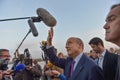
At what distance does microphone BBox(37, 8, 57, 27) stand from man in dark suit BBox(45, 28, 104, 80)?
810 millimetres

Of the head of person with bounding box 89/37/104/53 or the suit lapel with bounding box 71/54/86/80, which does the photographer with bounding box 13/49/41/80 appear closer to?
the head of person with bounding box 89/37/104/53

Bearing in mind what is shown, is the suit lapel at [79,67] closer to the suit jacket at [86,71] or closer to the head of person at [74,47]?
the suit jacket at [86,71]

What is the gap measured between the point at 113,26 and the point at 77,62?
2.18 m

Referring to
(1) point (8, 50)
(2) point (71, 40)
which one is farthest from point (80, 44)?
(1) point (8, 50)

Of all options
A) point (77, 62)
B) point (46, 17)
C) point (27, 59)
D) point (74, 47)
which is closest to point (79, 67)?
point (77, 62)

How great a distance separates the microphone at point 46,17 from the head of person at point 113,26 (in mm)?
1285

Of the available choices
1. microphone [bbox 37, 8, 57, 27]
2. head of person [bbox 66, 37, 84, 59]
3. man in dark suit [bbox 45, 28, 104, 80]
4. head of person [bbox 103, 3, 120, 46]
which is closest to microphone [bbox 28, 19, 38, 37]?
microphone [bbox 37, 8, 57, 27]

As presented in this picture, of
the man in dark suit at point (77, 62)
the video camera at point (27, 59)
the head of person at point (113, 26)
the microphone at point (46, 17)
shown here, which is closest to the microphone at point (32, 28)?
the microphone at point (46, 17)

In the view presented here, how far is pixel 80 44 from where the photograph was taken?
13.7 ft

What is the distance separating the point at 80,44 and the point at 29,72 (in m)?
3.02

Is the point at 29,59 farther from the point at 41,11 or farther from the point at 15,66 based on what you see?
the point at 41,11

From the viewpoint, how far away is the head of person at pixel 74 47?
4047 mm

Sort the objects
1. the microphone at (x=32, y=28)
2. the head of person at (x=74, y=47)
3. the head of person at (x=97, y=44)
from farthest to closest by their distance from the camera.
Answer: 1. the head of person at (x=97, y=44)
2. the head of person at (x=74, y=47)
3. the microphone at (x=32, y=28)

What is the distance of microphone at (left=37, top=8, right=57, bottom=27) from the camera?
10.2 feet
